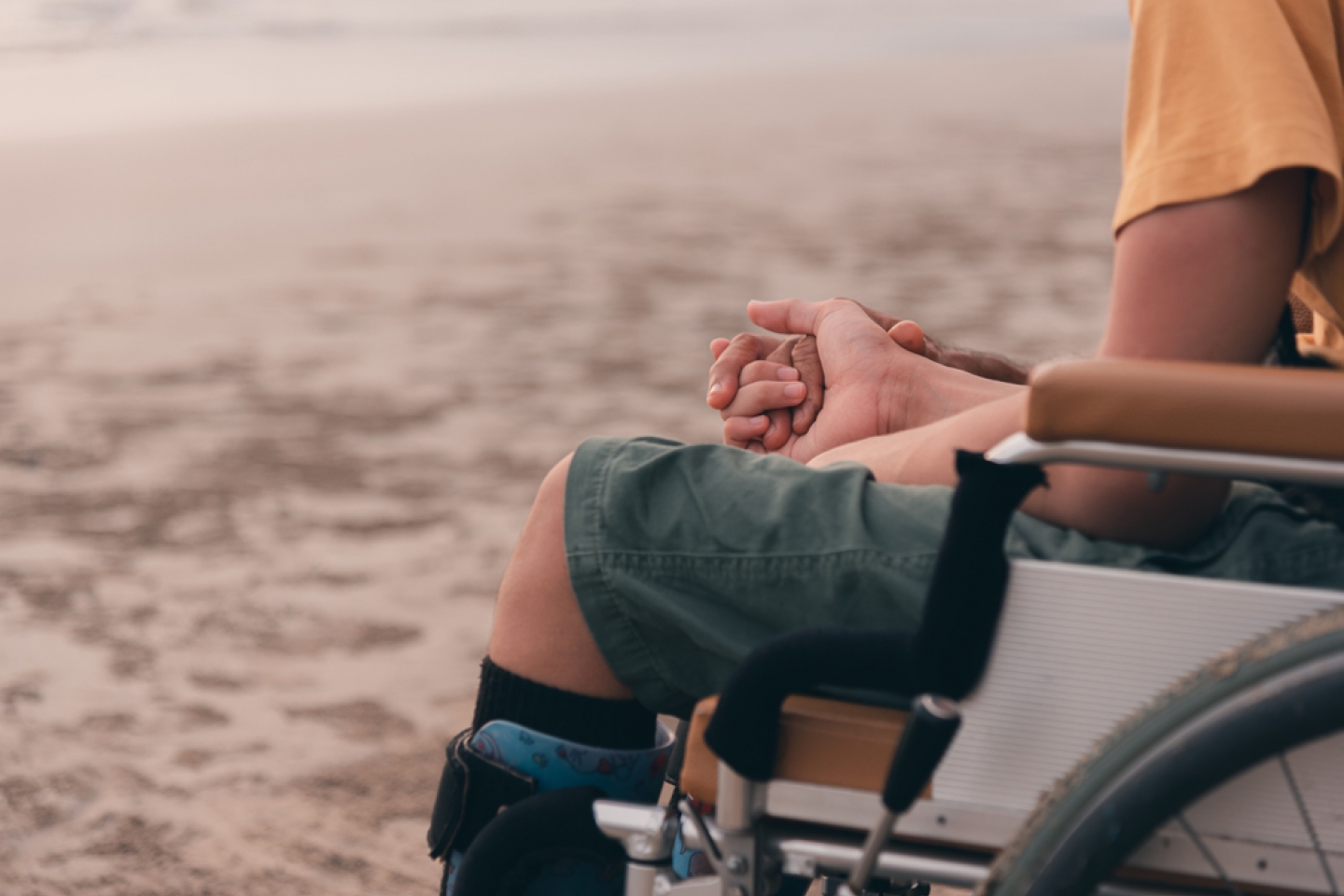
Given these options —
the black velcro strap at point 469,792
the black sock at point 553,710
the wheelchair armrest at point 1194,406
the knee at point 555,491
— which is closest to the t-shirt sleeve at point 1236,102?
the wheelchair armrest at point 1194,406

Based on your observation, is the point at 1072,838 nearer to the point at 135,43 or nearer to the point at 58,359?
the point at 58,359

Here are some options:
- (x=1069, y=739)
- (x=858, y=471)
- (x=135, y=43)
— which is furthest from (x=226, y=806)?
(x=135, y=43)

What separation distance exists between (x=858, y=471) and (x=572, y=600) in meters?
0.28

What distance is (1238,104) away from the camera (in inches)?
40.6

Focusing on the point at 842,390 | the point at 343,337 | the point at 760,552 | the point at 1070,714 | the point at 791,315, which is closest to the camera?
the point at 1070,714


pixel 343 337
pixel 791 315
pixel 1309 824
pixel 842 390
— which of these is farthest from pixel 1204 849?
pixel 343 337

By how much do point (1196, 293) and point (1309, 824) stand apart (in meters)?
0.40

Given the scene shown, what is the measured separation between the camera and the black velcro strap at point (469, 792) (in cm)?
125

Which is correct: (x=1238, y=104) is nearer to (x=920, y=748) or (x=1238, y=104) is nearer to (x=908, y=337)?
(x=920, y=748)

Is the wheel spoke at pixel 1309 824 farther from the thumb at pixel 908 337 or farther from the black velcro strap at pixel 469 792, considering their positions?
the thumb at pixel 908 337

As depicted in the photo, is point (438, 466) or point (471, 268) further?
point (471, 268)

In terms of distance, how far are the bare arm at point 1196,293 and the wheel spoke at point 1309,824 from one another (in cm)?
23

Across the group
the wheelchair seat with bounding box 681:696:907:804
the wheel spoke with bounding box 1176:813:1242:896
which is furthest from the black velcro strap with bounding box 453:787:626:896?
the wheel spoke with bounding box 1176:813:1242:896

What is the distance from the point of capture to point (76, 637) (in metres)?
3.05
